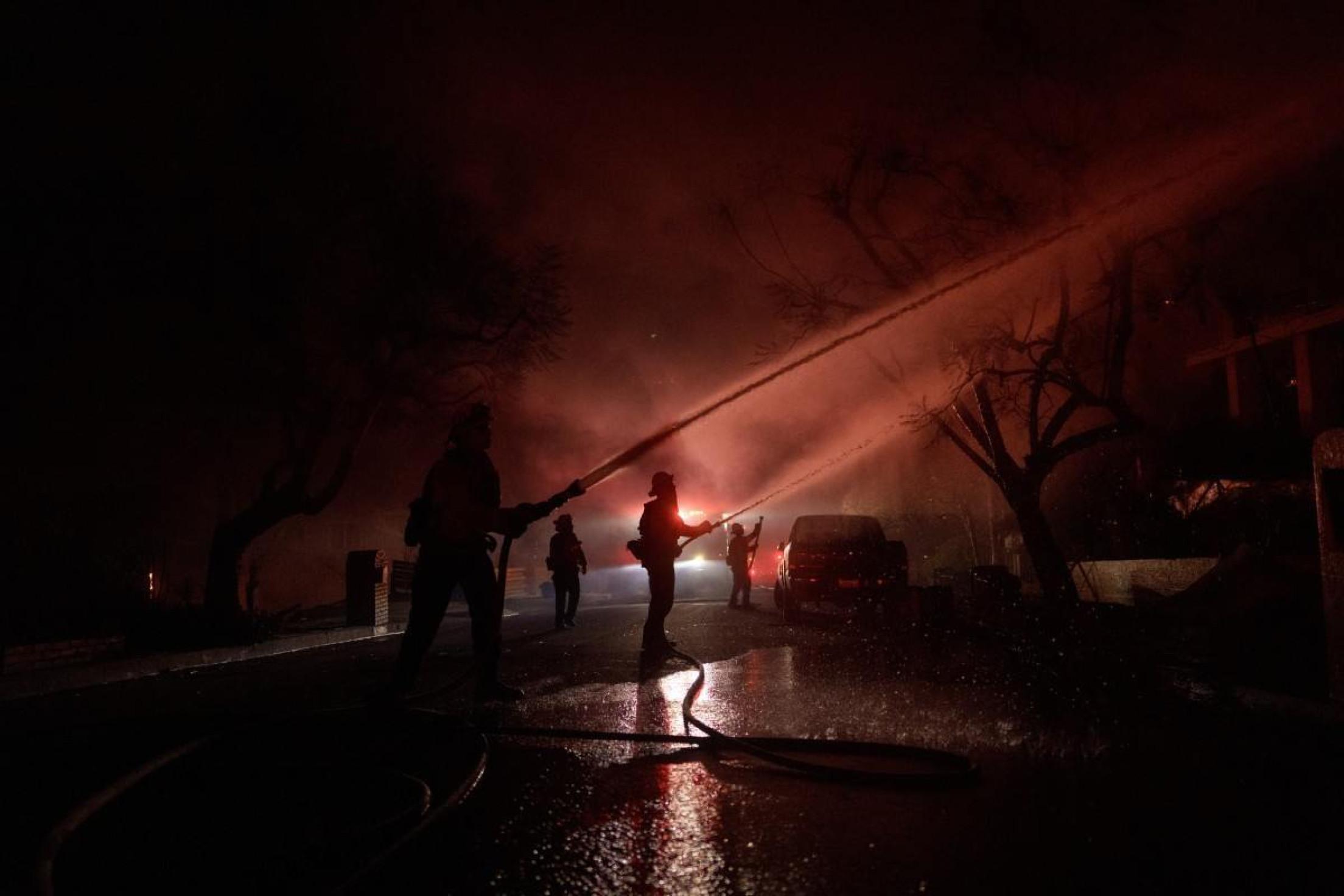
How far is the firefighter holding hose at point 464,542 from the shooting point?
629 centimetres

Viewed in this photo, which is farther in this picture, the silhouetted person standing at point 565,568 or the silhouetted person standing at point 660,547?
the silhouetted person standing at point 565,568

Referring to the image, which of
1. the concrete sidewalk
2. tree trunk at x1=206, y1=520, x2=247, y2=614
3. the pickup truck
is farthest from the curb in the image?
the pickup truck

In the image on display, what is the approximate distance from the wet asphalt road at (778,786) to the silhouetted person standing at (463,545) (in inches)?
18.8

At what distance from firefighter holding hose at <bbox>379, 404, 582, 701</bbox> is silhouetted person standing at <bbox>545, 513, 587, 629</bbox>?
8268mm

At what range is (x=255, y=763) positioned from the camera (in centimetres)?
457

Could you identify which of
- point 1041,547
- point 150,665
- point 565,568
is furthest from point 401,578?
point 1041,547

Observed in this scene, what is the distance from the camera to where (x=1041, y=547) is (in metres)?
15.4

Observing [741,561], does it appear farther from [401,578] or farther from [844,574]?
[401,578]

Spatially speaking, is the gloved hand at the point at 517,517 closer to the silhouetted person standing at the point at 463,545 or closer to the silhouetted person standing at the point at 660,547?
the silhouetted person standing at the point at 463,545

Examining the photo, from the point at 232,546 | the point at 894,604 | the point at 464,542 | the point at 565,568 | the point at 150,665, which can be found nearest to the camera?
the point at 464,542

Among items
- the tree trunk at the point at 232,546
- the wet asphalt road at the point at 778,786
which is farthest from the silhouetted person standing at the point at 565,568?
the wet asphalt road at the point at 778,786

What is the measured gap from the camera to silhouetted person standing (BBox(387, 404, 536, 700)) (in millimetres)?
6293

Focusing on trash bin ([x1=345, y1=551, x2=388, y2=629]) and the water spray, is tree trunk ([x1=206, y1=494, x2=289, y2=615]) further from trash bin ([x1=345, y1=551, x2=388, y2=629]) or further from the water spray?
the water spray

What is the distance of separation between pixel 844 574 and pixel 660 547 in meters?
5.90
